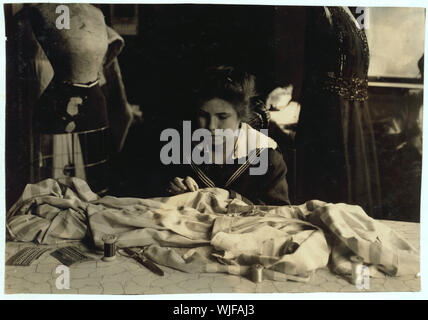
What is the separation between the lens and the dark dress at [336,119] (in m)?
3.32

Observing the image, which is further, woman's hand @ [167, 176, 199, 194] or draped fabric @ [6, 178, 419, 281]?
woman's hand @ [167, 176, 199, 194]

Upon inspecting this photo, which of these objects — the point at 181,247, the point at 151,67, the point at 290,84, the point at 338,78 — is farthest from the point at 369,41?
the point at 181,247

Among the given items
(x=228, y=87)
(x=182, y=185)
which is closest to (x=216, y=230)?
(x=182, y=185)

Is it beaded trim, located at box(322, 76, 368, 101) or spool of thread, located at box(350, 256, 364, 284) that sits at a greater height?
beaded trim, located at box(322, 76, 368, 101)

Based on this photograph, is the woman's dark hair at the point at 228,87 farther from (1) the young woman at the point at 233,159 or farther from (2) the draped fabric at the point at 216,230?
(2) the draped fabric at the point at 216,230

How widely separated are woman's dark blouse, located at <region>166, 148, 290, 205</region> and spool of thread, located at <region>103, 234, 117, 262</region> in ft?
1.92

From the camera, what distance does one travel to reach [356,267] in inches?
130

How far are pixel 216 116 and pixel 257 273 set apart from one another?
1076 mm

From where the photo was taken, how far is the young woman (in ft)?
11.0

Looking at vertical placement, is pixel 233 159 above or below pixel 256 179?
above

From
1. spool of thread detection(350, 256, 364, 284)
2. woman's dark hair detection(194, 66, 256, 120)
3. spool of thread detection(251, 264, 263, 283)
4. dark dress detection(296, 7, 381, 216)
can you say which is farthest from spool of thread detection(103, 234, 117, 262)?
spool of thread detection(350, 256, 364, 284)

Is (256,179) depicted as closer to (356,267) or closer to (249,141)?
(249,141)

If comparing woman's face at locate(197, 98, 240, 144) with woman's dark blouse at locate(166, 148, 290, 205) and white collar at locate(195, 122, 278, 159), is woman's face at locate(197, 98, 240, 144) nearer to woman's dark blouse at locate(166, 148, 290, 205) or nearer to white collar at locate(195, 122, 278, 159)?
white collar at locate(195, 122, 278, 159)
